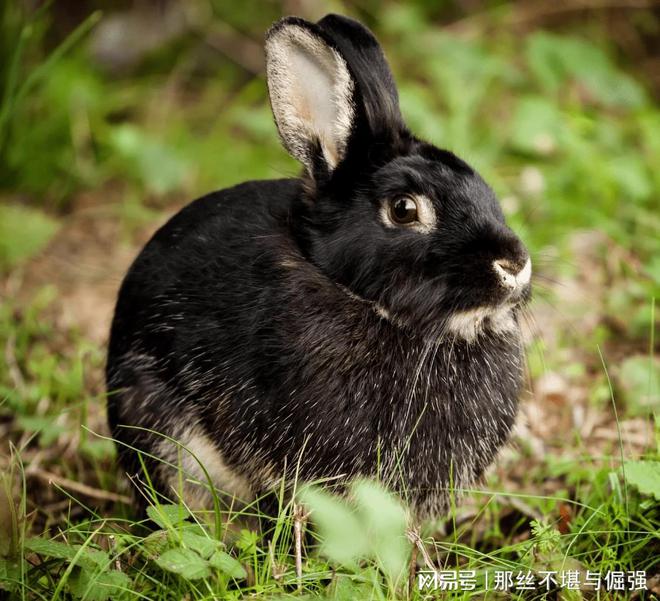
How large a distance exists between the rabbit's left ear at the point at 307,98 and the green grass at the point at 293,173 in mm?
1121

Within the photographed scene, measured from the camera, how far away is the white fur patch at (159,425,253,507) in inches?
135

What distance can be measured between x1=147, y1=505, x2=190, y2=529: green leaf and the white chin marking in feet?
3.47

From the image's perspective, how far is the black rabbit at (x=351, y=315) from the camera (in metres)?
3.03

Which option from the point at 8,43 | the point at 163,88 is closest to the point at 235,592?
the point at 8,43

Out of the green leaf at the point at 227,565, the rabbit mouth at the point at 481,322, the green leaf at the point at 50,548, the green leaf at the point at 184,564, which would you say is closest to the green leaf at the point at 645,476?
the rabbit mouth at the point at 481,322

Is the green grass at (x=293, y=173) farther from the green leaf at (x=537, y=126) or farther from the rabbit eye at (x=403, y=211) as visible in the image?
the rabbit eye at (x=403, y=211)

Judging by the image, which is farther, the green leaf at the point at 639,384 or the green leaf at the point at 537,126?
the green leaf at the point at 537,126

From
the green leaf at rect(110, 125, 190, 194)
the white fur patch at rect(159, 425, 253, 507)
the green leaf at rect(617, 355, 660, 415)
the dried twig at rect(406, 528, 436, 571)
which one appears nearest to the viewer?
the dried twig at rect(406, 528, 436, 571)

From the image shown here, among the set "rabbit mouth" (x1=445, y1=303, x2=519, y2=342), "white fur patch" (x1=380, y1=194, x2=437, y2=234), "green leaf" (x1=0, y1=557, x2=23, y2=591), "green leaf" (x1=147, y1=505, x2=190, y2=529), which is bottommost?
"green leaf" (x1=0, y1=557, x2=23, y2=591)

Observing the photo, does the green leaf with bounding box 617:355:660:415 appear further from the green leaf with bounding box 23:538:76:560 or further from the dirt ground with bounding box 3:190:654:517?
the green leaf with bounding box 23:538:76:560

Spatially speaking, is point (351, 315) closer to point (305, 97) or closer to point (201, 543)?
point (305, 97)

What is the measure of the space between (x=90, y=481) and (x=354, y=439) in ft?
4.99

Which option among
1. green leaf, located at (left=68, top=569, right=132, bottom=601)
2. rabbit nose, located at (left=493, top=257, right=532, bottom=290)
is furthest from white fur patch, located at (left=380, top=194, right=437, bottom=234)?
green leaf, located at (left=68, top=569, right=132, bottom=601)

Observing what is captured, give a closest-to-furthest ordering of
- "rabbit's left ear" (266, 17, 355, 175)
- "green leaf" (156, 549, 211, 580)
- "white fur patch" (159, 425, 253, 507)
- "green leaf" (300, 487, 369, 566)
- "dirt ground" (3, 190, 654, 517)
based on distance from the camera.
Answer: "green leaf" (300, 487, 369, 566), "green leaf" (156, 549, 211, 580), "rabbit's left ear" (266, 17, 355, 175), "white fur patch" (159, 425, 253, 507), "dirt ground" (3, 190, 654, 517)
